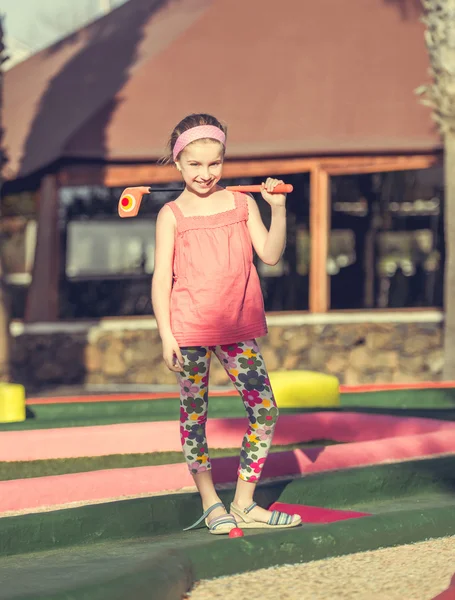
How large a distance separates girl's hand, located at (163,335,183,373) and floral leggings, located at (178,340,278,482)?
0.07 metres

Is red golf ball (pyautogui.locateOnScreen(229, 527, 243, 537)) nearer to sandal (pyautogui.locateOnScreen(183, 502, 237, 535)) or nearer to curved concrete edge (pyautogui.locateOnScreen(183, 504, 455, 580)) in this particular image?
sandal (pyautogui.locateOnScreen(183, 502, 237, 535))

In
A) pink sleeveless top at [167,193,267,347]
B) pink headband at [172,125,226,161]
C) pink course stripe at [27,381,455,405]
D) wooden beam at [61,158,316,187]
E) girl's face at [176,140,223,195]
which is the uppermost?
wooden beam at [61,158,316,187]

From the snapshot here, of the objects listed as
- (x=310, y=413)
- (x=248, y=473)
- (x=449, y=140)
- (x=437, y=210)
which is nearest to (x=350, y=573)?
(x=248, y=473)

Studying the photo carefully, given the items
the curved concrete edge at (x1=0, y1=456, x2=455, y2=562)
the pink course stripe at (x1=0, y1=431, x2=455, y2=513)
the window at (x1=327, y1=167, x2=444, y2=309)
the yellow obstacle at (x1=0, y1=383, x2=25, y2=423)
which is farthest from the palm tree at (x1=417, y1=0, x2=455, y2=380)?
the curved concrete edge at (x1=0, y1=456, x2=455, y2=562)

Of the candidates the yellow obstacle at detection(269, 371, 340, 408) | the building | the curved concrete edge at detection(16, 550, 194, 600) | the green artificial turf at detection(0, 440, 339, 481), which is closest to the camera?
the curved concrete edge at detection(16, 550, 194, 600)

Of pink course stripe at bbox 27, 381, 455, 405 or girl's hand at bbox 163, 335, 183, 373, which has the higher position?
girl's hand at bbox 163, 335, 183, 373

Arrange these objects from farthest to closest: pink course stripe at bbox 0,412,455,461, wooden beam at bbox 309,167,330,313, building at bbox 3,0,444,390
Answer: wooden beam at bbox 309,167,330,313
building at bbox 3,0,444,390
pink course stripe at bbox 0,412,455,461

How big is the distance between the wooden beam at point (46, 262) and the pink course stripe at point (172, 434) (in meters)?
9.10

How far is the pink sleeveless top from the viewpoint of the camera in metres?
5.52

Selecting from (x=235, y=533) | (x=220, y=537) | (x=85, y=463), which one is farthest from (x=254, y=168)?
(x=235, y=533)

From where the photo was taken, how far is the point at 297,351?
53.7ft

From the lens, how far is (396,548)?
17.6ft

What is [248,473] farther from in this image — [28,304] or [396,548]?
[28,304]

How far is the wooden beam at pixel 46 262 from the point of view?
17.3 meters
